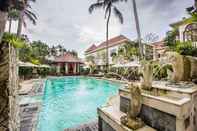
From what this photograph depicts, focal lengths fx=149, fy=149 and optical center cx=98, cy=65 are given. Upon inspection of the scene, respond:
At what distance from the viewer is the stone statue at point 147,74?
4.76 meters

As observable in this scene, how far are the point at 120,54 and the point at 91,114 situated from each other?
23.3 metres

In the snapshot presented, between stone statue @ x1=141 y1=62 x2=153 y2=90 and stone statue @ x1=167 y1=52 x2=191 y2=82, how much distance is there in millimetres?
1500

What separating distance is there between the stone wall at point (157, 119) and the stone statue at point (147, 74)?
3.91ft

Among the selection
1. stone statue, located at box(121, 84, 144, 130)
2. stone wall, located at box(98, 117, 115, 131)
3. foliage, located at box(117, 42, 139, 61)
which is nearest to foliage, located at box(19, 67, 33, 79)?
foliage, located at box(117, 42, 139, 61)

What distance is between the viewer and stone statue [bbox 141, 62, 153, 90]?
476 centimetres

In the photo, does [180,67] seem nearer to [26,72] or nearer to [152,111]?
[152,111]

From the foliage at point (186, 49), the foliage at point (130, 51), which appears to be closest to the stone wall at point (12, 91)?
the foliage at point (186, 49)

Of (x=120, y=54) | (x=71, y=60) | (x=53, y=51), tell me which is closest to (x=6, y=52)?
(x=120, y=54)

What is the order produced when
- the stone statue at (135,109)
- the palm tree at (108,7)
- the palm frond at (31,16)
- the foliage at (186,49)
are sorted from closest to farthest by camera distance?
1. the stone statue at (135,109)
2. the foliage at (186,49)
3. the palm frond at (31,16)
4. the palm tree at (108,7)

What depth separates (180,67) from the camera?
5680 mm

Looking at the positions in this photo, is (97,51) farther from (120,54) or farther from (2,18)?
(2,18)

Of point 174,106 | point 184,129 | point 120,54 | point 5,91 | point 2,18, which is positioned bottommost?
point 184,129

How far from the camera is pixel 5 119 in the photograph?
2.09 metres

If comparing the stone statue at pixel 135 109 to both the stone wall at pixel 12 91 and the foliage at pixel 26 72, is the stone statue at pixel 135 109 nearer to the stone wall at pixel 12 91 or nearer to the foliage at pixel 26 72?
the stone wall at pixel 12 91
